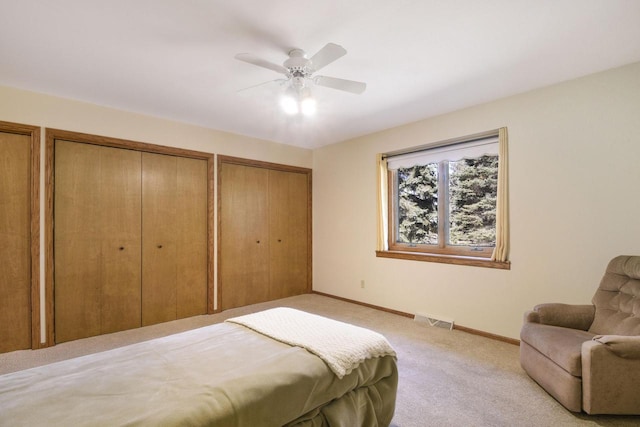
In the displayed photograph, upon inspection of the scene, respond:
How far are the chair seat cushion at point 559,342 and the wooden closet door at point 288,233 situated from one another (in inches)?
133

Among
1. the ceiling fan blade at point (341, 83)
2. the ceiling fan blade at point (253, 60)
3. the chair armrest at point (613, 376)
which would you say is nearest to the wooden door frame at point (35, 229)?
the ceiling fan blade at point (253, 60)

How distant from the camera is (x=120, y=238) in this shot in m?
3.49

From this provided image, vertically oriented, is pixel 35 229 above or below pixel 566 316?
above

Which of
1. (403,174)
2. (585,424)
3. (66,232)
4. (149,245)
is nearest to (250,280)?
(149,245)

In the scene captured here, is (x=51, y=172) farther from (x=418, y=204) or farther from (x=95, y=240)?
(x=418, y=204)

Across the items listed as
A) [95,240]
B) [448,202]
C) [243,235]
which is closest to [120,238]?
[95,240]

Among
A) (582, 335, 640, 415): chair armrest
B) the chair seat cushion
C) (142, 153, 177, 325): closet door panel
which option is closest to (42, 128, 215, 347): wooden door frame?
(142, 153, 177, 325): closet door panel

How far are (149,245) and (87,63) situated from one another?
6.59ft

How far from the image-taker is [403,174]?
4277mm

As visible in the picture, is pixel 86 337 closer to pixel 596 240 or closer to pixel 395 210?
pixel 395 210

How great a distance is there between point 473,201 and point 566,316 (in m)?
1.48

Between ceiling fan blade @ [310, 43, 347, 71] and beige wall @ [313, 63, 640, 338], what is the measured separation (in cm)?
216

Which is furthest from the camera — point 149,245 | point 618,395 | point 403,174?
point 403,174

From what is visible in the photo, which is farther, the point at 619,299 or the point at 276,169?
the point at 276,169
